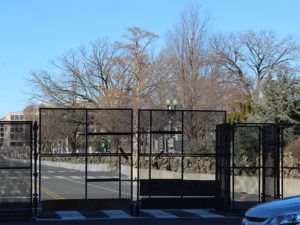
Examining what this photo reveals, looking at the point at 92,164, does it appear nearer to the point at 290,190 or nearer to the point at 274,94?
the point at 290,190

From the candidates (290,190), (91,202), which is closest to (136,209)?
(91,202)

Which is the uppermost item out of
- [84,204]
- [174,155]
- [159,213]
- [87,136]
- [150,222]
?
[87,136]

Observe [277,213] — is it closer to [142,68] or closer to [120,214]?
[120,214]

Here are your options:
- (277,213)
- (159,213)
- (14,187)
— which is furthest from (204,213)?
(277,213)

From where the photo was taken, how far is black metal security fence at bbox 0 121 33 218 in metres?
15.1

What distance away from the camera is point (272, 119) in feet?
113

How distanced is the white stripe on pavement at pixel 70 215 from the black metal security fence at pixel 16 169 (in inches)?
43.8

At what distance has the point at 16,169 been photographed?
15328mm

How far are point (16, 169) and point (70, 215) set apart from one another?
2.22 m

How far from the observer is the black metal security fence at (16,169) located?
1510cm

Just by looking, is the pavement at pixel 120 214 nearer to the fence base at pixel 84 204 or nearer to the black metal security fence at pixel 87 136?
the fence base at pixel 84 204

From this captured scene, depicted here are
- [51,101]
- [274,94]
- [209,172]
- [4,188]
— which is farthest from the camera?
[51,101]

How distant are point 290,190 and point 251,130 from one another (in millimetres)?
5617

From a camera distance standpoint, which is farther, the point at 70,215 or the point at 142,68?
the point at 142,68
